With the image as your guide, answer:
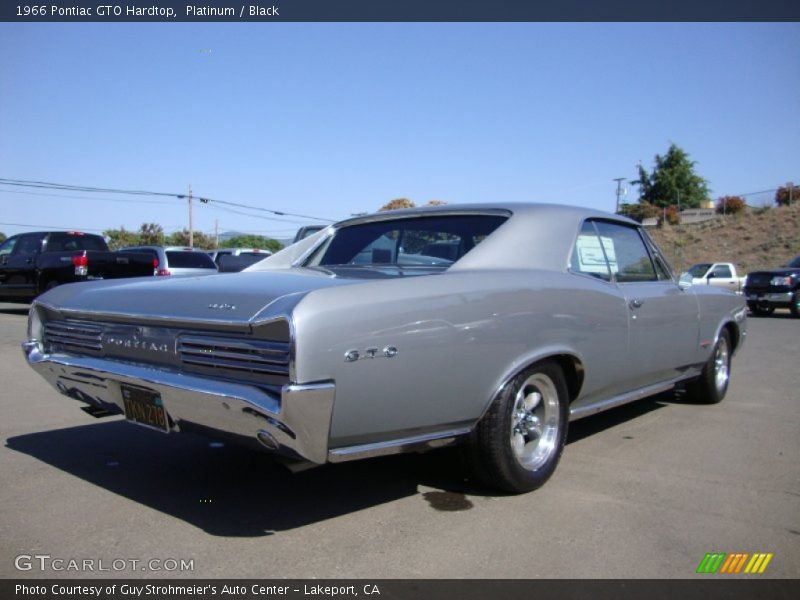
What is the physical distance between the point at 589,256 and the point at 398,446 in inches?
79.5

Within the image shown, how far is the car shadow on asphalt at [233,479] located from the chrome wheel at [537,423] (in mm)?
283

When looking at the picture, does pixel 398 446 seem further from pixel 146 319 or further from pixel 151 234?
pixel 151 234

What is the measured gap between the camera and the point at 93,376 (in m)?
3.53

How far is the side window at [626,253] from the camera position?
463cm

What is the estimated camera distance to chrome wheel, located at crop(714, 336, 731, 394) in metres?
6.01

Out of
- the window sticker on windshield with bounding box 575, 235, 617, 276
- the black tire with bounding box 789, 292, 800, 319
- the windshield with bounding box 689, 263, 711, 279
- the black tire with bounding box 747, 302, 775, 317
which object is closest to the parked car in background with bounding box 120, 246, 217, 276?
the window sticker on windshield with bounding box 575, 235, 617, 276

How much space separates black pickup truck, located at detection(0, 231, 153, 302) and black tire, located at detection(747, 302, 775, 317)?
15432 mm

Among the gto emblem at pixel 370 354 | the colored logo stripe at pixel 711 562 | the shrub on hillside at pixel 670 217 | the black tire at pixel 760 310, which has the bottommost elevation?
the black tire at pixel 760 310

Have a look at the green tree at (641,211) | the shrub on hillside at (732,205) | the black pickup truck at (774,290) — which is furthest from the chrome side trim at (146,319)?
the green tree at (641,211)

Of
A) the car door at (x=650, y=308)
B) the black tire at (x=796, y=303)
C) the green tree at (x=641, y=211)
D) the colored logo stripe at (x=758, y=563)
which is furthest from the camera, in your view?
the green tree at (x=641, y=211)

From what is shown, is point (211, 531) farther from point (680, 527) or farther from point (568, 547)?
point (680, 527)

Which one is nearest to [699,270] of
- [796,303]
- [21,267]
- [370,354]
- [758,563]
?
[796,303]

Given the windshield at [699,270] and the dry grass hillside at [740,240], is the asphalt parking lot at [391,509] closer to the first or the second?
the windshield at [699,270]

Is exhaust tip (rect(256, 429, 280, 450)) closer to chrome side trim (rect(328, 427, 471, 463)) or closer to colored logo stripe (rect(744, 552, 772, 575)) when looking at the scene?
chrome side trim (rect(328, 427, 471, 463))
